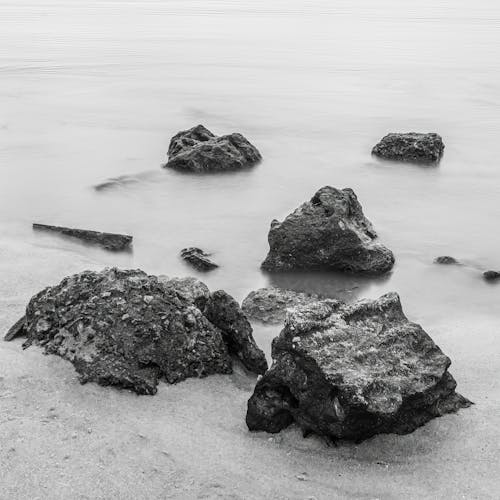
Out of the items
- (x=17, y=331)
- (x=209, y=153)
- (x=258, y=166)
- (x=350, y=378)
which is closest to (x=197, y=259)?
(x=17, y=331)

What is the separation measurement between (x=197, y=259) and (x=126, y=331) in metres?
2.52

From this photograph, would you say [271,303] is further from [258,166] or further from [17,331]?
[258,166]

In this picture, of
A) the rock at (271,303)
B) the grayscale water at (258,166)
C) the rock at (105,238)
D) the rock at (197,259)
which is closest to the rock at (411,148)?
the grayscale water at (258,166)

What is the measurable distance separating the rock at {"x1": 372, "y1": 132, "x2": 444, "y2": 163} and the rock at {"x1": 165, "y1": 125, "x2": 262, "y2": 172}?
202cm

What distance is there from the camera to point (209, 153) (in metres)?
10.3

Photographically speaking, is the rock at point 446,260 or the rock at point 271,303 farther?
the rock at point 446,260

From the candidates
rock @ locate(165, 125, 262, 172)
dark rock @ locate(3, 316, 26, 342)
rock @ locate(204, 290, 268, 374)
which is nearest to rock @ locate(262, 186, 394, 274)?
rock @ locate(204, 290, 268, 374)

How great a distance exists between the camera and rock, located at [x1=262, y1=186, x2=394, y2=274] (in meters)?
6.76

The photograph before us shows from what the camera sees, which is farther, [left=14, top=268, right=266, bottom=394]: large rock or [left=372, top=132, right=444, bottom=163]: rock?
[left=372, top=132, right=444, bottom=163]: rock

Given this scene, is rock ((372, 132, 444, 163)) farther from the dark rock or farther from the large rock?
the dark rock

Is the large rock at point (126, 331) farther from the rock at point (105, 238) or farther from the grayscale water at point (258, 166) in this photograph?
the rock at point (105, 238)

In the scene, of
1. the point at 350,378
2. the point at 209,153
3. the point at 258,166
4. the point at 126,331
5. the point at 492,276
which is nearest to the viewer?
the point at 350,378

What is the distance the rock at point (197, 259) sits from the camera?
22.5ft

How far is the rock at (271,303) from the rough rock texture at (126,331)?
1.07 meters
